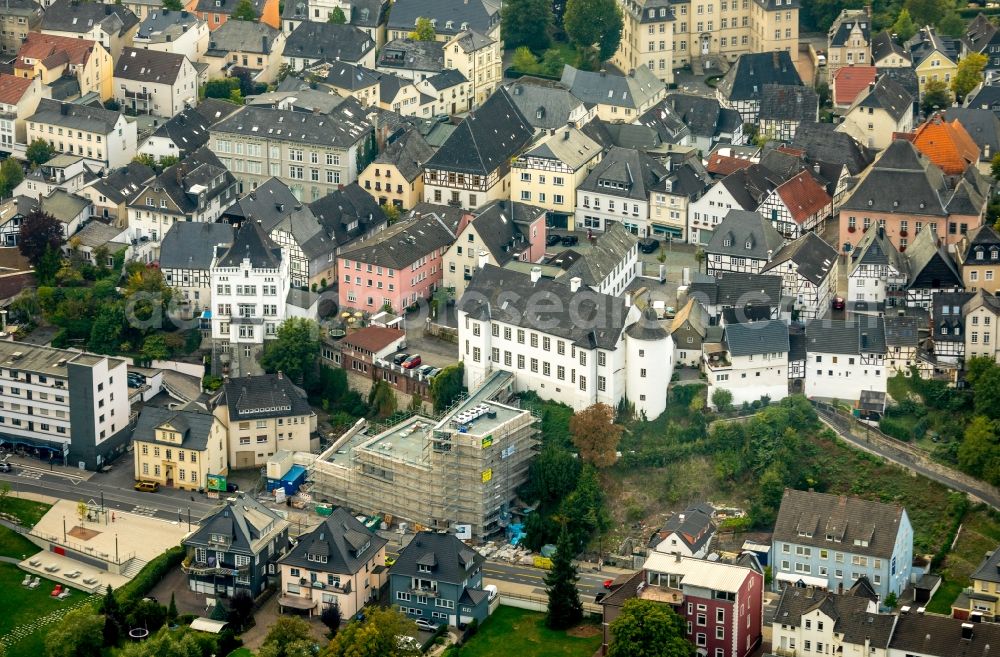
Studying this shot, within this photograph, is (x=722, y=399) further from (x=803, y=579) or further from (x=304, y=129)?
(x=304, y=129)

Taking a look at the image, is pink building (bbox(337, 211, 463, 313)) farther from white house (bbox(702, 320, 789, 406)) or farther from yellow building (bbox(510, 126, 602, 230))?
white house (bbox(702, 320, 789, 406))

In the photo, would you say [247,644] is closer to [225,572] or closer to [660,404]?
[225,572]

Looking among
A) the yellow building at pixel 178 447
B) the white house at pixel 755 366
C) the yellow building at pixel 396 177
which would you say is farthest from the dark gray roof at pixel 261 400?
the white house at pixel 755 366

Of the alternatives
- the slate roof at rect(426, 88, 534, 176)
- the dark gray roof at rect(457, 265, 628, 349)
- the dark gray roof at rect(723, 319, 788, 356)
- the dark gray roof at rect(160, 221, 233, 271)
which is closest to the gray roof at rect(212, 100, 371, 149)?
Result: the slate roof at rect(426, 88, 534, 176)

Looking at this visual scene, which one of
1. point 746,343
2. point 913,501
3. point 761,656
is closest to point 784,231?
point 746,343

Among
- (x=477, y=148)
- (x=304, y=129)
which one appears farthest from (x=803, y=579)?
(x=304, y=129)

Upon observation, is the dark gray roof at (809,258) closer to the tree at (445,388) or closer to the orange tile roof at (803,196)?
the orange tile roof at (803,196)
